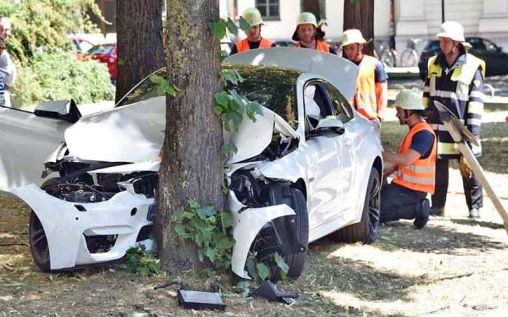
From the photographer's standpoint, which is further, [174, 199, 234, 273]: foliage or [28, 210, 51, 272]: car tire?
[28, 210, 51, 272]: car tire

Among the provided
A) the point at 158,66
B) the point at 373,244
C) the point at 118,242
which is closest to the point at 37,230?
the point at 118,242

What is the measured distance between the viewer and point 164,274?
22.0ft

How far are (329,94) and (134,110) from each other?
1.88 m

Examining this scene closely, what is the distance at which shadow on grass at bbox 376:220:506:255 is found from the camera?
8727mm

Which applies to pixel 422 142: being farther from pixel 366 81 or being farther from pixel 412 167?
pixel 366 81

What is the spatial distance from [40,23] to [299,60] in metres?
15.5

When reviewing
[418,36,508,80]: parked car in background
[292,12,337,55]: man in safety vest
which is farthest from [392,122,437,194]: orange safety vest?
[418,36,508,80]: parked car in background

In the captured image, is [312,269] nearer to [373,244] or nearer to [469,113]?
[373,244]

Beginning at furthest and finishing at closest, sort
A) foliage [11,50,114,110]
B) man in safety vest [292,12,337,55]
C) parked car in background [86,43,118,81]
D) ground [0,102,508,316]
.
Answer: parked car in background [86,43,118,81]
foliage [11,50,114,110]
man in safety vest [292,12,337,55]
ground [0,102,508,316]

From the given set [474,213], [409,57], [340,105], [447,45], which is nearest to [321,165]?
[340,105]

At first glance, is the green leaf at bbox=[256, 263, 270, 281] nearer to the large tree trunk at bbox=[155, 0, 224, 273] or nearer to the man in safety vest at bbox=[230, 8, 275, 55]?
the large tree trunk at bbox=[155, 0, 224, 273]

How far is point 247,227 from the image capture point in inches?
258

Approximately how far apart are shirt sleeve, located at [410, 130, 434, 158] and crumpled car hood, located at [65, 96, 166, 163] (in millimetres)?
2768

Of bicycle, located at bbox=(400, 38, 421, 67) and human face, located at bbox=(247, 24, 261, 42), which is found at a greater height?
human face, located at bbox=(247, 24, 261, 42)
